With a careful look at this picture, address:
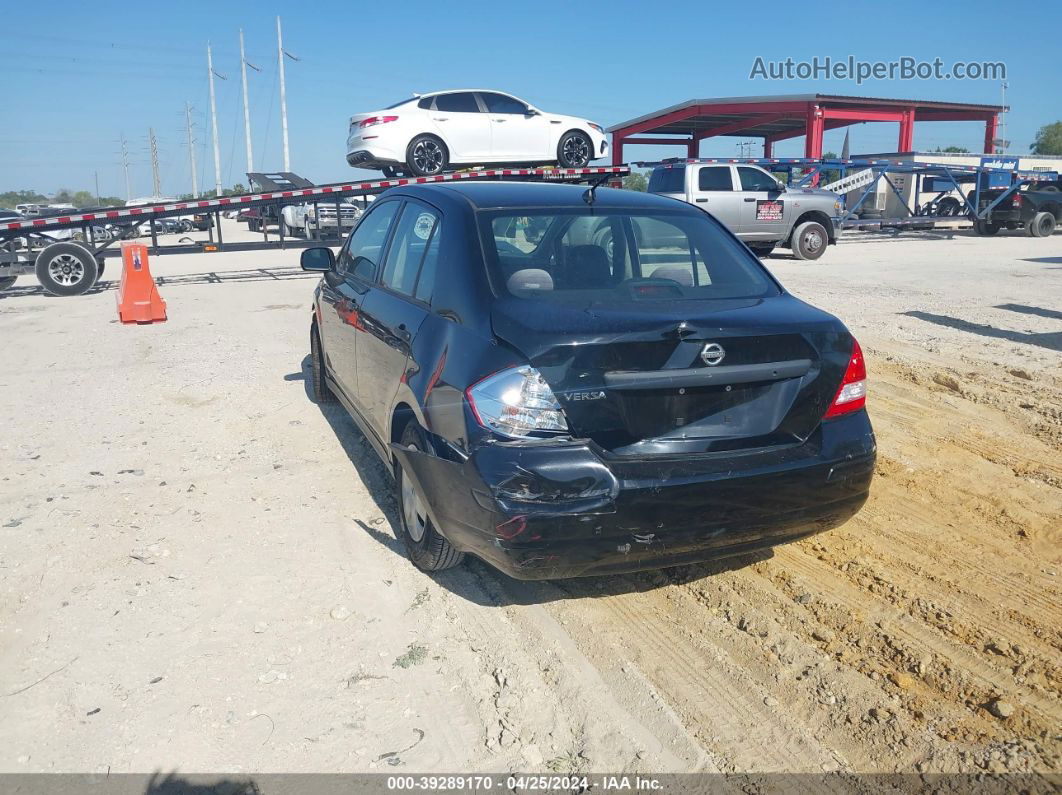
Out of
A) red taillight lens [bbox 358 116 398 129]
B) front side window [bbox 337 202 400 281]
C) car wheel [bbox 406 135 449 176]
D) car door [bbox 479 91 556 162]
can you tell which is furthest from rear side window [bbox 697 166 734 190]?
front side window [bbox 337 202 400 281]

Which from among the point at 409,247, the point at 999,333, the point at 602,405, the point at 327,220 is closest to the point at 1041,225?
the point at 999,333

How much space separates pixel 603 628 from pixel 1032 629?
5.29 feet

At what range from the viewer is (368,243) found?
4.97 meters

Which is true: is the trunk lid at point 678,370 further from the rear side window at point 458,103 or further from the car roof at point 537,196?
the rear side window at point 458,103

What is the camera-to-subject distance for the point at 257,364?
26.6ft

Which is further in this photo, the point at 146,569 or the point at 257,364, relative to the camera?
the point at 257,364

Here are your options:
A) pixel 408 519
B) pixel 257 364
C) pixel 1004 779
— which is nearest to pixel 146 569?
pixel 408 519

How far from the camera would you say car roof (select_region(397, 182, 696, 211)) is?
3.83 metres

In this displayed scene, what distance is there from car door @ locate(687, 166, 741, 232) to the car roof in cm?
1364

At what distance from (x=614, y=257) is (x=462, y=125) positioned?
13150 millimetres

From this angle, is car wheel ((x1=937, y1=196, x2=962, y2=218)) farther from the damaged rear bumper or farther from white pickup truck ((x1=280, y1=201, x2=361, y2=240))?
the damaged rear bumper

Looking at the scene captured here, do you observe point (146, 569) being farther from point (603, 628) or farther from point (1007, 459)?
point (1007, 459)

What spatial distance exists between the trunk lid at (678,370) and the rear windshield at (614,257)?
235 millimetres

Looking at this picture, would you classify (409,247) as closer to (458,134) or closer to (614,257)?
(614,257)
